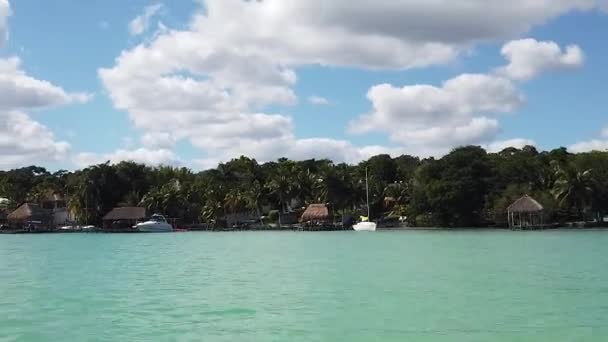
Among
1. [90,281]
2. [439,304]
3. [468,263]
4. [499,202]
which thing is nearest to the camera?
[439,304]

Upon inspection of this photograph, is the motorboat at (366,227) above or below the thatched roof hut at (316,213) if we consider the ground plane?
below

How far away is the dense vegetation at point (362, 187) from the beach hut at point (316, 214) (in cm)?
167

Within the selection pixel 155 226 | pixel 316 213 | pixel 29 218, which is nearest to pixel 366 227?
pixel 316 213

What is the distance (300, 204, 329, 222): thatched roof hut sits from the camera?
80375mm

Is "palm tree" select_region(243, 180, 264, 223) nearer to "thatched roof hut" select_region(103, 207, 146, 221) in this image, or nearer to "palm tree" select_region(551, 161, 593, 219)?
"thatched roof hut" select_region(103, 207, 146, 221)

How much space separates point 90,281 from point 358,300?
10.1m

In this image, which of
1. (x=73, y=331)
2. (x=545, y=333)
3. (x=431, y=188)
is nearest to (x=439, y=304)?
(x=545, y=333)

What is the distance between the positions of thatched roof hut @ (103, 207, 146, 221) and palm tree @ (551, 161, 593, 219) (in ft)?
167

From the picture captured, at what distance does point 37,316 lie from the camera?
14.8 metres

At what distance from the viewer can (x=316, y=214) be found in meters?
80.6

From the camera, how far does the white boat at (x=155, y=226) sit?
3250 inches

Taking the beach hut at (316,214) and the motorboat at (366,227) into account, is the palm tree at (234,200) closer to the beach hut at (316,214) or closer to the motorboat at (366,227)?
the beach hut at (316,214)

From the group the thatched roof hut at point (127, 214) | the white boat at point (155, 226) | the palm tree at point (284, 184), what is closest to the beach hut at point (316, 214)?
the palm tree at point (284, 184)

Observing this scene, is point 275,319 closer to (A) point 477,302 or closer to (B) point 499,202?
(A) point 477,302
